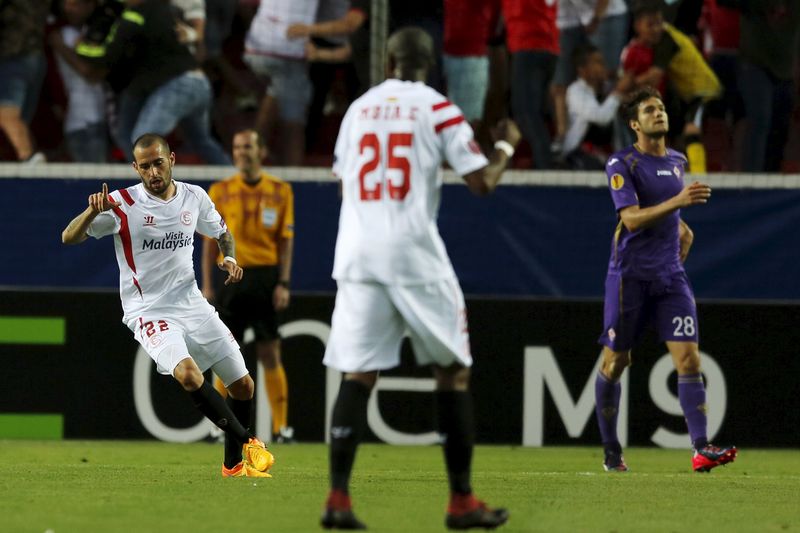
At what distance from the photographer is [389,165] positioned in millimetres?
6012

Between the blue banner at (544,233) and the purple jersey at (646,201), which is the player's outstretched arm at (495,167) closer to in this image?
the purple jersey at (646,201)

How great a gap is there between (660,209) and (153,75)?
534cm

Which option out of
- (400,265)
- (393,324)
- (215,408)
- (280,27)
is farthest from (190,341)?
(280,27)

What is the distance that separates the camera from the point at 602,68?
41.3 ft

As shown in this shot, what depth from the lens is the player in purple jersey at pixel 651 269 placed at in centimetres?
891

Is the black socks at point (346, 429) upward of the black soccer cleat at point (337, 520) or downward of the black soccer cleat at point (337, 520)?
upward

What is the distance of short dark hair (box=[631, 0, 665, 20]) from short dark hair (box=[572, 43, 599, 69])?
1.43 ft

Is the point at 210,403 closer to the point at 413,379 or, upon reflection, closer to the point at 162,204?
the point at 162,204

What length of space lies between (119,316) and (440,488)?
16.3 feet

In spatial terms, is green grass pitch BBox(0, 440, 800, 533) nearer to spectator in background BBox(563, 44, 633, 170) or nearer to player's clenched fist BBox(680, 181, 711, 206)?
player's clenched fist BBox(680, 181, 711, 206)

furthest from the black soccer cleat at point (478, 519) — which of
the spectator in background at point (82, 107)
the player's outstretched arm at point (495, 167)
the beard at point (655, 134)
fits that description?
the spectator in background at point (82, 107)

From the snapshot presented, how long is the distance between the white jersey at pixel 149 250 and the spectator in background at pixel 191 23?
174 inches

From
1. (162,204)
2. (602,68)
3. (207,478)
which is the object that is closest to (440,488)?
(207,478)

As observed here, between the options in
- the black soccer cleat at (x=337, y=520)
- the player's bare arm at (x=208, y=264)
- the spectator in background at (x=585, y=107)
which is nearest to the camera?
the black soccer cleat at (x=337, y=520)
